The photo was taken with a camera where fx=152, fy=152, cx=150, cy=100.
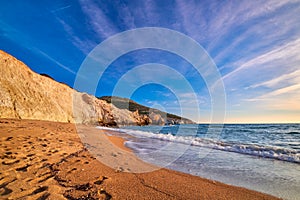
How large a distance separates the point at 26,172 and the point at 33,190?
2.99ft

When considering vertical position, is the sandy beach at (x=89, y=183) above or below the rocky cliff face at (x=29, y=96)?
below

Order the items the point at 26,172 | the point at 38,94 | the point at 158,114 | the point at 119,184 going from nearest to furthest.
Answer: the point at 119,184, the point at 26,172, the point at 38,94, the point at 158,114

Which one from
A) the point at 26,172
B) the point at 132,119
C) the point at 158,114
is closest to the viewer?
the point at 26,172

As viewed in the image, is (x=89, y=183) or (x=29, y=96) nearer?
(x=89, y=183)

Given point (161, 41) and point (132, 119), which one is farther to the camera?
point (132, 119)

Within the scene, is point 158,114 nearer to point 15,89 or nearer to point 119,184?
point 15,89

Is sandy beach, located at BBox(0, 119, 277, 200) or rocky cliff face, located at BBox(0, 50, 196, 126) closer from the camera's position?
sandy beach, located at BBox(0, 119, 277, 200)

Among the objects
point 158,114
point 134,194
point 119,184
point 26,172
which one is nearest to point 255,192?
point 134,194

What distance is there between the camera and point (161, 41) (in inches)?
481

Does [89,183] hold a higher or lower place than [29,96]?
lower

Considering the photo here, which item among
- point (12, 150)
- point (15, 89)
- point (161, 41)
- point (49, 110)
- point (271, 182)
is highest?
point (161, 41)

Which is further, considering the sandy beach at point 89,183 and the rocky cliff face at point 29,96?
the rocky cliff face at point 29,96

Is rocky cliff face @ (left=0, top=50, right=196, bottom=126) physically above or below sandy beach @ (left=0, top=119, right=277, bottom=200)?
above

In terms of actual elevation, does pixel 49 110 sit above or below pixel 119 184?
above
